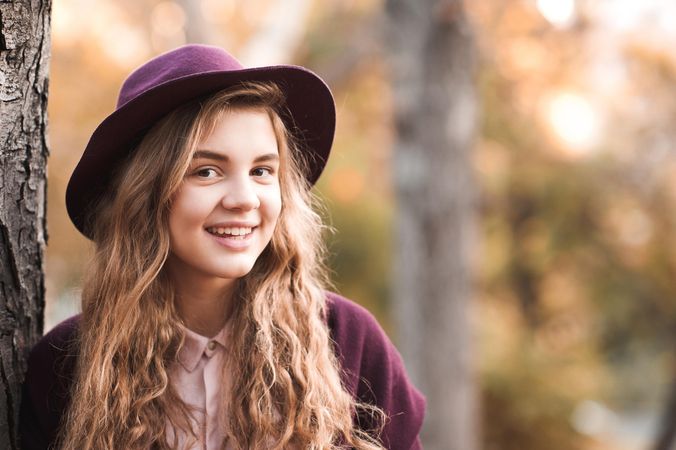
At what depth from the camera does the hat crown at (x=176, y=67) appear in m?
1.90

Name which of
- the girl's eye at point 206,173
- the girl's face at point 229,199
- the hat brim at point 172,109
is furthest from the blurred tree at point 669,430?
the girl's eye at point 206,173

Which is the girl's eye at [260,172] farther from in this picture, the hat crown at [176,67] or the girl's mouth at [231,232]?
the hat crown at [176,67]

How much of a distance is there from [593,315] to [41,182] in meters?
13.2

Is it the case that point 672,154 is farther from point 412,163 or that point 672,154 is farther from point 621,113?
point 412,163

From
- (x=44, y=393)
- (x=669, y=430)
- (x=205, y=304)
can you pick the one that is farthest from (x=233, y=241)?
(x=669, y=430)

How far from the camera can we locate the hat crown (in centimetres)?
190

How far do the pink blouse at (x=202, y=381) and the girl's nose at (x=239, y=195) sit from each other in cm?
38

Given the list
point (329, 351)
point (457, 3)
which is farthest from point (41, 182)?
point (457, 3)

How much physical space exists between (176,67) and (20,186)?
452 mm

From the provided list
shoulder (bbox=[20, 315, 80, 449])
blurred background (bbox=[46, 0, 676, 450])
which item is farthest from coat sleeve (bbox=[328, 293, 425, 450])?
blurred background (bbox=[46, 0, 676, 450])

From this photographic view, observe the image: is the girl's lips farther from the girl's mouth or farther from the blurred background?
the blurred background

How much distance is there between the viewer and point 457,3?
4.78 meters

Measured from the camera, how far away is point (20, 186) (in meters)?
1.96

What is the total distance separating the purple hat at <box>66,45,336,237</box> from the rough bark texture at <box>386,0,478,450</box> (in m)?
3.06
